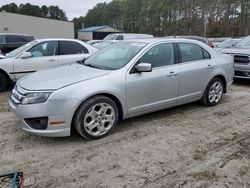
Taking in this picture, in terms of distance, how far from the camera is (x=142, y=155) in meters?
3.50

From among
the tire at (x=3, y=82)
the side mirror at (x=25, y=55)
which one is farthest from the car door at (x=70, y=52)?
the tire at (x=3, y=82)

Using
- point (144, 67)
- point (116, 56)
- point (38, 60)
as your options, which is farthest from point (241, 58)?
point (38, 60)

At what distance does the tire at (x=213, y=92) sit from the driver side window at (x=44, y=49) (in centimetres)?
423

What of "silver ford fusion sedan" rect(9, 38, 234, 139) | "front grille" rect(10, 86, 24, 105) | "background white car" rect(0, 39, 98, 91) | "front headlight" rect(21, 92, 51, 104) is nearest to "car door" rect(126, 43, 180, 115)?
"silver ford fusion sedan" rect(9, 38, 234, 139)

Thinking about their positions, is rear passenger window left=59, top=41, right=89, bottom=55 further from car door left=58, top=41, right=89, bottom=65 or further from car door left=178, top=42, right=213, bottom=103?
car door left=178, top=42, right=213, bottom=103

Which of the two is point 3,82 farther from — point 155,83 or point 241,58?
point 241,58

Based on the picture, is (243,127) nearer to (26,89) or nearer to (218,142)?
(218,142)

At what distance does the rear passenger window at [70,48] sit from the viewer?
24.4 feet

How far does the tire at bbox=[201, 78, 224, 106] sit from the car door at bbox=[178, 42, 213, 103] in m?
0.18

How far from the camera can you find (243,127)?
4504mm

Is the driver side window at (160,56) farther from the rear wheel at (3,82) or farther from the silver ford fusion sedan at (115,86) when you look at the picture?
the rear wheel at (3,82)

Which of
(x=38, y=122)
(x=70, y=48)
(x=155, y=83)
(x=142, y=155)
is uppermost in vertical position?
(x=70, y=48)

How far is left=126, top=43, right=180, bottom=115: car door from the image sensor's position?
14.0 feet

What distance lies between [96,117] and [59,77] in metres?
0.82
